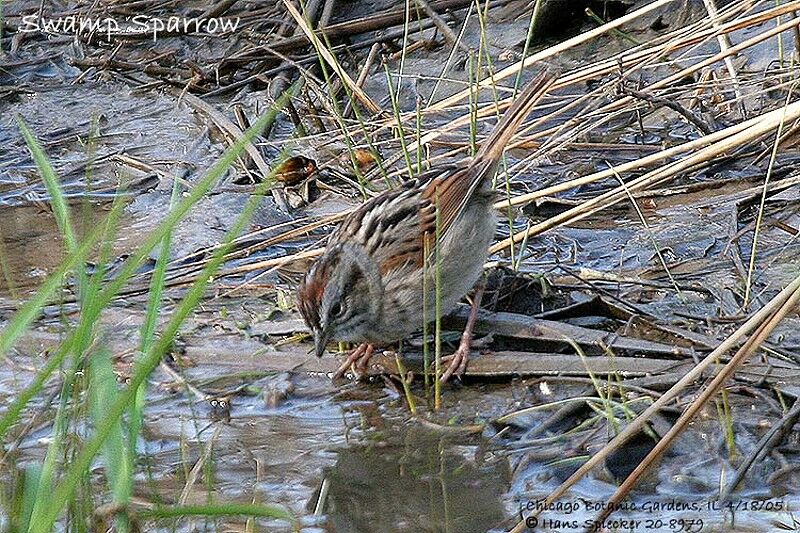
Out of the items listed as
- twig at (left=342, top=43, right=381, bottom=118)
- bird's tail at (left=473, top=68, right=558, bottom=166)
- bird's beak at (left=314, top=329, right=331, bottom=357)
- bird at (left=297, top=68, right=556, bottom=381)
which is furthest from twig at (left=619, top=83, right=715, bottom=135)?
twig at (left=342, top=43, right=381, bottom=118)

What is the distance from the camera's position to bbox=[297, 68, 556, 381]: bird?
454cm

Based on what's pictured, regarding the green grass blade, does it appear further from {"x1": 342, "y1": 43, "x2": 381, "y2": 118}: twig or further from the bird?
{"x1": 342, "y1": 43, "x2": 381, "y2": 118}: twig

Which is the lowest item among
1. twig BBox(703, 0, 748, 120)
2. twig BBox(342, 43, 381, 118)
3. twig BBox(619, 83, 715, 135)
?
twig BBox(619, 83, 715, 135)

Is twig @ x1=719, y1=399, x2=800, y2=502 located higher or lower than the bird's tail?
lower

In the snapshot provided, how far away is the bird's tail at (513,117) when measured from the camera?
5.18m

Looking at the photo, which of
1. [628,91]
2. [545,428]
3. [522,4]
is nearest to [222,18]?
[522,4]

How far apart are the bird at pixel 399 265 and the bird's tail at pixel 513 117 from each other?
0.14m

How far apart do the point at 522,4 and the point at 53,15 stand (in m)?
3.95

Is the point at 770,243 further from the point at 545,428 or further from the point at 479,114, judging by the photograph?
the point at 545,428

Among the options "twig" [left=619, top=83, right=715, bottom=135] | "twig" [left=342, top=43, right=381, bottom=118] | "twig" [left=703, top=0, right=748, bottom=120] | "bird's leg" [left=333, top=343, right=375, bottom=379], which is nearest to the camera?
"bird's leg" [left=333, top=343, right=375, bottom=379]

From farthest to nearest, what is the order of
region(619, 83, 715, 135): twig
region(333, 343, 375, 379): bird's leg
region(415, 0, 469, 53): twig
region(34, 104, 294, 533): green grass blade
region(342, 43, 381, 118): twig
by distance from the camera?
region(415, 0, 469, 53): twig
region(342, 43, 381, 118): twig
region(619, 83, 715, 135): twig
region(333, 343, 375, 379): bird's leg
region(34, 104, 294, 533): green grass blade

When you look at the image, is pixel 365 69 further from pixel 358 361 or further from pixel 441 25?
pixel 358 361

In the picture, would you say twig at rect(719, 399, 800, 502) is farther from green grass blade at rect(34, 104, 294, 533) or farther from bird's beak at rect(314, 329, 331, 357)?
green grass blade at rect(34, 104, 294, 533)

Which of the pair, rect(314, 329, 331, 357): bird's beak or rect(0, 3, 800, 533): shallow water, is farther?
rect(314, 329, 331, 357): bird's beak
